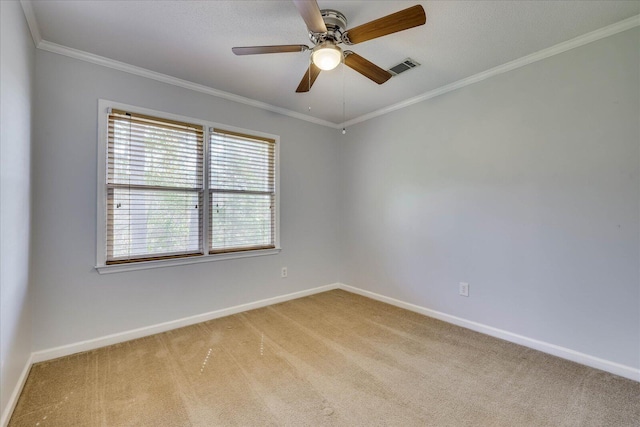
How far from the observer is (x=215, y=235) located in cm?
298

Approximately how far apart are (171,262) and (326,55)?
2.31 meters

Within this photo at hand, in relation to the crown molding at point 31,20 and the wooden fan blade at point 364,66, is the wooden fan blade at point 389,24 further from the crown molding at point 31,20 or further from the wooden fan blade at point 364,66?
the crown molding at point 31,20

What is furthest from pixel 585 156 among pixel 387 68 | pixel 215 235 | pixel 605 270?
pixel 215 235

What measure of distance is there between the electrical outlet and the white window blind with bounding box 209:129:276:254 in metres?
2.17

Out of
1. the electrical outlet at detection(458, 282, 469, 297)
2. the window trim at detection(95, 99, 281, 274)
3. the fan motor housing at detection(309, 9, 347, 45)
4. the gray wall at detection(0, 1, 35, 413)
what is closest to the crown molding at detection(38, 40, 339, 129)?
the gray wall at detection(0, 1, 35, 413)

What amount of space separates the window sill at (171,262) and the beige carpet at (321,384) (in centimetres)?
65

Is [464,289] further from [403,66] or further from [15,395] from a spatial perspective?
[15,395]

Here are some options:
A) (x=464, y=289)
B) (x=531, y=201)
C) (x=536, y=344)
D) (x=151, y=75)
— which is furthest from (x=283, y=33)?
(x=536, y=344)

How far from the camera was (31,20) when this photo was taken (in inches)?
73.1

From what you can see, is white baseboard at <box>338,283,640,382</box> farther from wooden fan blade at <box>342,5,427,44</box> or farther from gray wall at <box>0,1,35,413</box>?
gray wall at <box>0,1,35,413</box>

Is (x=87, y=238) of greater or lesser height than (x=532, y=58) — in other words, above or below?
below

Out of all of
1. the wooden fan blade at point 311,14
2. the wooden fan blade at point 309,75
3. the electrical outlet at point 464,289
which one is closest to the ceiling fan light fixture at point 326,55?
the wooden fan blade at point 311,14

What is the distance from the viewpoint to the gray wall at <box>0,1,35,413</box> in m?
1.43

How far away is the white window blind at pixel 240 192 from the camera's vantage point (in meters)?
2.98
